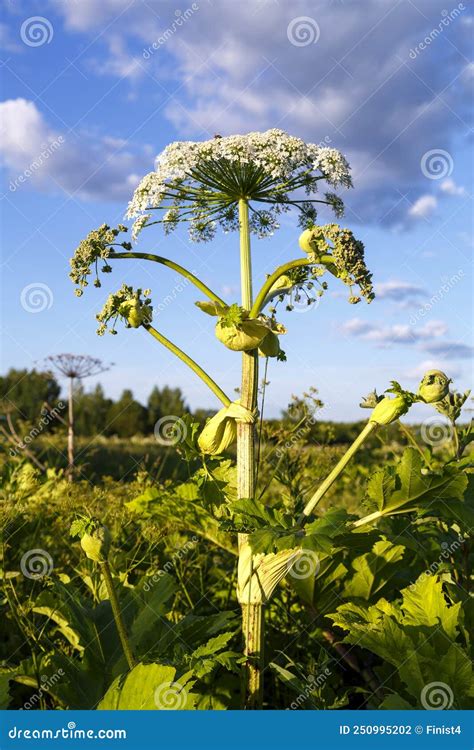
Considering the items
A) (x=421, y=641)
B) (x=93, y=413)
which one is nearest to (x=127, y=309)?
(x=421, y=641)

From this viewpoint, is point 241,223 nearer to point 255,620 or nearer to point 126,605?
point 255,620

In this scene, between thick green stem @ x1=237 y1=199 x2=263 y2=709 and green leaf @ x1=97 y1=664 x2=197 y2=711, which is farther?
thick green stem @ x1=237 y1=199 x2=263 y2=709

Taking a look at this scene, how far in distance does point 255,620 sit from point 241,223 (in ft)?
5.04

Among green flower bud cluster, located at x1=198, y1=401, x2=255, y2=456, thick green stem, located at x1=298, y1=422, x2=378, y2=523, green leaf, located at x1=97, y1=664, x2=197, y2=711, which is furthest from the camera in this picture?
green flower bud cluster, located at x1=198, y1=401, x2=255, y2=456

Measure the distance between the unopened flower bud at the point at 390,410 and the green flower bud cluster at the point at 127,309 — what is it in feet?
3.06

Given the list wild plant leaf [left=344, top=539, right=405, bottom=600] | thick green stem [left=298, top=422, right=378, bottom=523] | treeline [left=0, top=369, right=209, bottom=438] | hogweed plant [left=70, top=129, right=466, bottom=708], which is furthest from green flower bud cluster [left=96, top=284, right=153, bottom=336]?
treeline [left=0, top=369, right=209, bottom=438]

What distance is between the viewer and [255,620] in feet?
7.95

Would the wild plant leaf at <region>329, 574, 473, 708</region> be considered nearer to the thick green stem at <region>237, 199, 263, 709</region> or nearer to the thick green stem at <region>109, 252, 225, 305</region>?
the thick green stem at <region>237, 199, 263, 709</region>

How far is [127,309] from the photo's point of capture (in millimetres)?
2461

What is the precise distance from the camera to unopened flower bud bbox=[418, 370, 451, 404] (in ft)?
7.75

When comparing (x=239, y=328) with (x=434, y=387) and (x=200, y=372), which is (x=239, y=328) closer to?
(x=200, y=372)

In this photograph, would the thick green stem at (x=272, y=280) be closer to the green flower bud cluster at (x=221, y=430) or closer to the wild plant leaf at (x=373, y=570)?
the green flower bud cluster at (x=221, y=430)

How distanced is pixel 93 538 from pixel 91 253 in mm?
1043

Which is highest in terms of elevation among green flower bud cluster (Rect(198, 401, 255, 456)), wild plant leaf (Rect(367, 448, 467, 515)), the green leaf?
green flower bud cluster (Rect(198, 401, 255, 456))
